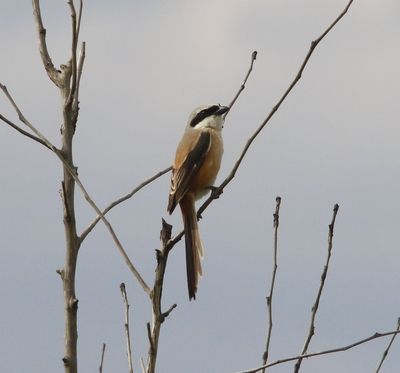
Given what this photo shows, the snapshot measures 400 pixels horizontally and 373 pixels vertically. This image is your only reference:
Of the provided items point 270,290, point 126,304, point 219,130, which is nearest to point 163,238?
point 126,304

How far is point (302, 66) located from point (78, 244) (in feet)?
4.05

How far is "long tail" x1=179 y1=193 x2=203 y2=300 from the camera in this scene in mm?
5239

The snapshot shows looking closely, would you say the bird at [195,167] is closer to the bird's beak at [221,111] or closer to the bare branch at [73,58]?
the bird's beak at [221,111]

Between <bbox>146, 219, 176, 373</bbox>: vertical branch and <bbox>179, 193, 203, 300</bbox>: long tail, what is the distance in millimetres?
1570

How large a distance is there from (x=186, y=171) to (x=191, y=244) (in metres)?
0.89

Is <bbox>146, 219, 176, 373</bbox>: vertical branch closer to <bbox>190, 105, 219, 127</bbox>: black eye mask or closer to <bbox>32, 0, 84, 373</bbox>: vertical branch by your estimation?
<bbox>32, 0, 84, 373</bbox>: vertical branch

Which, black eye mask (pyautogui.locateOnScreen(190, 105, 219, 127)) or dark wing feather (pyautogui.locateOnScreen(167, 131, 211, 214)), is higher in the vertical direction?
black eye mask (pyautogui.locateOnScreen(190, 105, 219, 127))

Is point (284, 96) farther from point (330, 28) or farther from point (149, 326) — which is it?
point (149, 326)

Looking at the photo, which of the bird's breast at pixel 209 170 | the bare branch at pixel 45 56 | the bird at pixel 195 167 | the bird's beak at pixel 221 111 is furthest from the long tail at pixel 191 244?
the bare branch at pixel 45 56

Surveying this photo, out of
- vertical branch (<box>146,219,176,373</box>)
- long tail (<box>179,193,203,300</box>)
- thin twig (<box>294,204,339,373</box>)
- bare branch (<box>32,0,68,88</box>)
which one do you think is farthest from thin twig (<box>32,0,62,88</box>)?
long tail (<box>179,193,203,300</box>)

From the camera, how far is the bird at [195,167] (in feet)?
20.4

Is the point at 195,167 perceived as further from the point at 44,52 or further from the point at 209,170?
the point at 44,52

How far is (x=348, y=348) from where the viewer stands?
292 cm

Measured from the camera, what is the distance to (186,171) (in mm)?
6785
